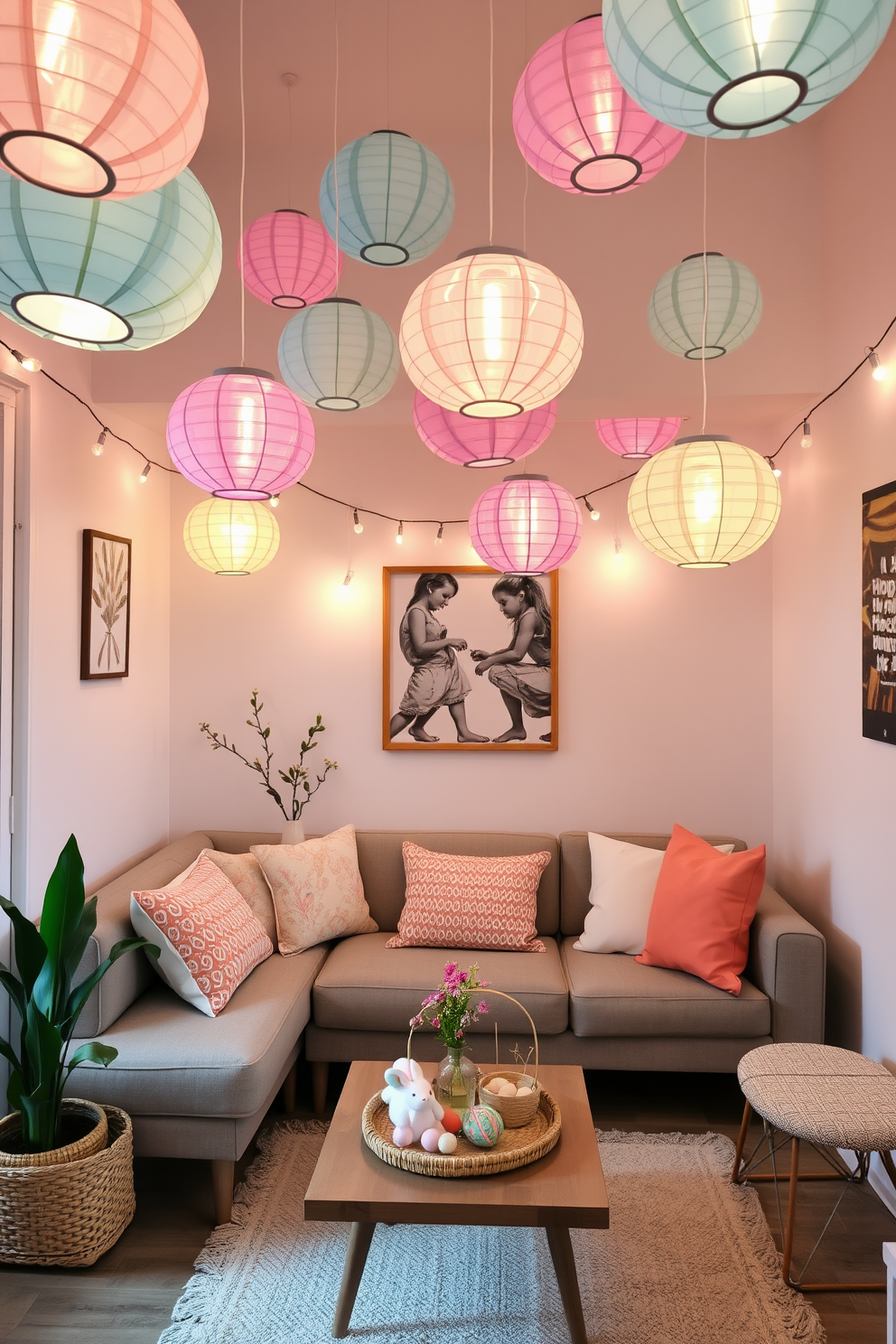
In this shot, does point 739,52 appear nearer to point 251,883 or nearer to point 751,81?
point 751,81

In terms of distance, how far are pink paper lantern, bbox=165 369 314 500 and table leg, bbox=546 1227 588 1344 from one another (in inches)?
69.6

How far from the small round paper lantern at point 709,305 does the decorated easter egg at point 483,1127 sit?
1.94 m

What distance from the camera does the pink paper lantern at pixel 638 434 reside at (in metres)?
3.21

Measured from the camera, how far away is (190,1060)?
2551 millimetres

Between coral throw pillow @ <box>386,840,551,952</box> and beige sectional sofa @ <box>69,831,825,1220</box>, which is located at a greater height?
coral throw pillow @ <box>386,840,551,952</box>

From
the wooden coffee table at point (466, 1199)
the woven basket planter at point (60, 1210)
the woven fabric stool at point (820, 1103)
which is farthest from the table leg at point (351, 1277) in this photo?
the woven fabric stool at point (820, 1103)

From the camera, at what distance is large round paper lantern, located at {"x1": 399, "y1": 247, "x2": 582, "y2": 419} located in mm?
1285

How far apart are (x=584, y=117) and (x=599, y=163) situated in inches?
3.4

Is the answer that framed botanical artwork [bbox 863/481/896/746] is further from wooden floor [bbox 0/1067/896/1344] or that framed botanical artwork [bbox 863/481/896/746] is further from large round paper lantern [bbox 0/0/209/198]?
large round paper lantern [bbox 0/0/209/198]

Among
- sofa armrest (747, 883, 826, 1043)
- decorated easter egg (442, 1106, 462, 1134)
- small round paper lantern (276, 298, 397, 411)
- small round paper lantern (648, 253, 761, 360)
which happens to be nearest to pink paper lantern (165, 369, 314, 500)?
small round paper lantern (276, 298, 397, 411)

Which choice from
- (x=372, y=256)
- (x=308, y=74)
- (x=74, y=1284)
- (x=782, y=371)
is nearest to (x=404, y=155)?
(x=372, y=256)

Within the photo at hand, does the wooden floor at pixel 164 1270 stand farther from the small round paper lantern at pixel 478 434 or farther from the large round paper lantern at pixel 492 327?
the large round paper lantern at pixel 492 327

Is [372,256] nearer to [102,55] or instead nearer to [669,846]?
[102,55]

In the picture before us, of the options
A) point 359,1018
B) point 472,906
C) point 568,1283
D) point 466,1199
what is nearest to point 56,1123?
point 359,1018
